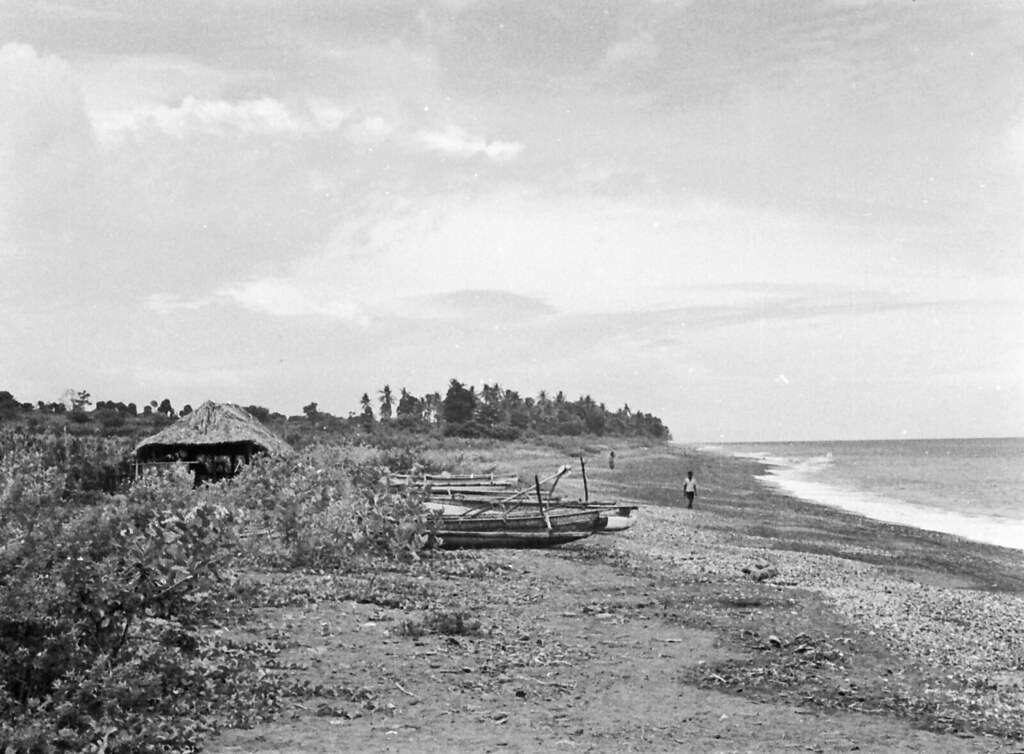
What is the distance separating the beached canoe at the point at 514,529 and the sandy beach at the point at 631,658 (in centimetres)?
49

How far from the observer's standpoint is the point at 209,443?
27359mm

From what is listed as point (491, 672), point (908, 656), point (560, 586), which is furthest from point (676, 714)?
point (560, 586)

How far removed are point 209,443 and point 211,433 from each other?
1.41ft

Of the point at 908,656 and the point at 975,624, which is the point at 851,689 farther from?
the point at 975,624

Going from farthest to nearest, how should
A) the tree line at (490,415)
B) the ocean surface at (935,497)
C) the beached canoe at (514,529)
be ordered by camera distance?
the tree line at (490,415), the ocean surface at (935,497), the beached canoe at (514,529)

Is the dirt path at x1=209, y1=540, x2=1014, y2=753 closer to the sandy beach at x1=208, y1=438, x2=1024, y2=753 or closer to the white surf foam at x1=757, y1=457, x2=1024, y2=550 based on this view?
the sandy beach at x1=208, y1=438, x2=1024, y2=753

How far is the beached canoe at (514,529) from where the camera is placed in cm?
1888

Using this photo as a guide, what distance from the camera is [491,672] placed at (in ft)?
31.1

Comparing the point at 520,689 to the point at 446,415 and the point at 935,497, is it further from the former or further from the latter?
the point at 446,415

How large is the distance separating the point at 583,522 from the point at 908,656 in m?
9.37

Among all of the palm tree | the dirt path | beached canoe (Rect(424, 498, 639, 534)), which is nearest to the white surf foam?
beached canoe (Rect(424, 498, 639, 534))

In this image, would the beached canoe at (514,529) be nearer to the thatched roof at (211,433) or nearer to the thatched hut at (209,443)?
the thatched roof at (211,433)

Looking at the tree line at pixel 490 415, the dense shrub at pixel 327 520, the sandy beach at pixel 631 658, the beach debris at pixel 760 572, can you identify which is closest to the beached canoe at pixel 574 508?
the sandy beach at pixel 631 658

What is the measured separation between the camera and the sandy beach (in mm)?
7871
